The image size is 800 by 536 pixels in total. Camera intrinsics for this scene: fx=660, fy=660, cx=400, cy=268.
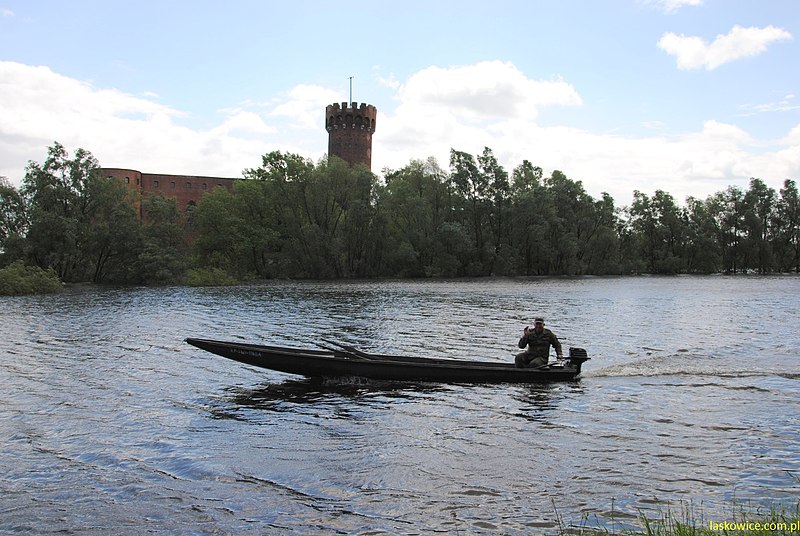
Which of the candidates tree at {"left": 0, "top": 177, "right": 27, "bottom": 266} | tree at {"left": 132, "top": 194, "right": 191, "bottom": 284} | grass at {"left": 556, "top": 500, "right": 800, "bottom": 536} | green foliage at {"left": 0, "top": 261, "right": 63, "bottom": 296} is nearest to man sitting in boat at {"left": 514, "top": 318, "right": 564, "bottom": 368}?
grass at {"left": 556, "top": 500, "right": 800, "bottom": 536}

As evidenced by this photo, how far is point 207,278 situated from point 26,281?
19944 mm

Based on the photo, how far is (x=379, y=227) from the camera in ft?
304

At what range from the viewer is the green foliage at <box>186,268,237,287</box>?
7281cm

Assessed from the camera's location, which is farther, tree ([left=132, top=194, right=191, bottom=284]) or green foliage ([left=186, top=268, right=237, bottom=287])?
tree ([left=132, top=194, right=191, bottom=284])

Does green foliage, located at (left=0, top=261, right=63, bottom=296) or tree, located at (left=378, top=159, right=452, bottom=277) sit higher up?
tree, located at (left=378, top=159, right=452, bottom=277)

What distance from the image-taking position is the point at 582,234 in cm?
10294

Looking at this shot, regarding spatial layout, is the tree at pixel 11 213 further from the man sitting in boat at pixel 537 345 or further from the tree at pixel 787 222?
the tree at pixel 787 222

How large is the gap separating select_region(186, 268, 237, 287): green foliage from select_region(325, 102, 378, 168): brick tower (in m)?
49.1

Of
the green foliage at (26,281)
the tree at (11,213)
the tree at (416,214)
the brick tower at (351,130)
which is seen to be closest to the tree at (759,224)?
the tree at (416,214)

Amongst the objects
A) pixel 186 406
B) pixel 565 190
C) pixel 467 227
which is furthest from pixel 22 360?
pixel 565 190

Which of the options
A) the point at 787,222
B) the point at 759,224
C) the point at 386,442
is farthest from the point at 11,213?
the point at 787,222

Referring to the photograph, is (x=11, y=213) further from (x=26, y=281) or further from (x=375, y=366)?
(x=375, y=366)

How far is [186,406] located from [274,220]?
78.3 meters

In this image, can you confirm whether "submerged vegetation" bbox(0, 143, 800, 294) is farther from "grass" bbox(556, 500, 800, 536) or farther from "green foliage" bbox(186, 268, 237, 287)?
"grass" bbox(556, 500, 800, 536)
